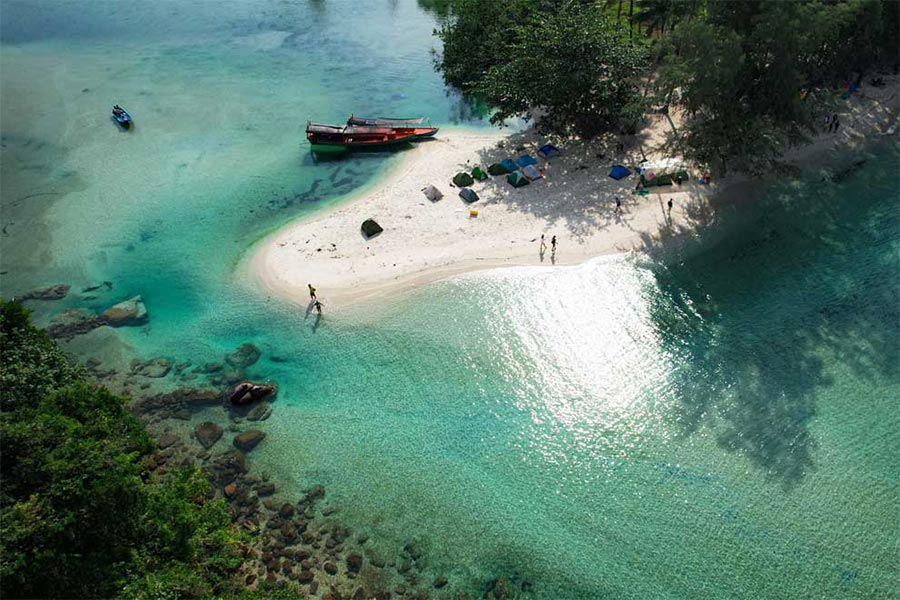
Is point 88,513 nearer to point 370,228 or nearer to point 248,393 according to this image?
point 248,393

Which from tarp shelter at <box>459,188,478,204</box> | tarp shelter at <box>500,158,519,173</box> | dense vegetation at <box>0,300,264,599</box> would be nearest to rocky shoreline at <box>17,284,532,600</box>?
dense vegetation at <box>0,300,264,599</box>

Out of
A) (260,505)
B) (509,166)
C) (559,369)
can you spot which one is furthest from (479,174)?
(260,505)

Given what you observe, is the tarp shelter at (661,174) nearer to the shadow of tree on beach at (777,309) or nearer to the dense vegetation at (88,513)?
the shadow of tree on beach at (777,309)

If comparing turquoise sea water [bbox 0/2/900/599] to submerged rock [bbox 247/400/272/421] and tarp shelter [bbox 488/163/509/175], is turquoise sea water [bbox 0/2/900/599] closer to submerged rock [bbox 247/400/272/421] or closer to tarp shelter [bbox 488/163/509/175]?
submerged rock [bbox 247/400/272/421]

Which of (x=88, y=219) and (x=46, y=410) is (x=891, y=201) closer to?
(x=46, y=410)

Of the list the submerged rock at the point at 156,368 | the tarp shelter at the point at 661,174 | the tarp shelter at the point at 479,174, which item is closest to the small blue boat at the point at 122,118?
the submerged rock at the point at 156,368

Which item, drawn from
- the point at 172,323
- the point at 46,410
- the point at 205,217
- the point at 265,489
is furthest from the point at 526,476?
the point at 205,217
